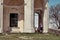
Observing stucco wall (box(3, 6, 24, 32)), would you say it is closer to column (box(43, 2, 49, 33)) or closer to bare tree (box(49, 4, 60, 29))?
column (box(43, 2, 49, 33))

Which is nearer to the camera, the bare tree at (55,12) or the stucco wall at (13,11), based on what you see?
the stucco wall at (13,11)

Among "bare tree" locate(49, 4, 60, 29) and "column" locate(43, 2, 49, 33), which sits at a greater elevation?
"bare tree" locate(49, 4, 60, 29)

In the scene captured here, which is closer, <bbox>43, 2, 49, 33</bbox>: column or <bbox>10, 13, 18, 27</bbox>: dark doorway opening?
<bbox>43, 2, 49, 33</bbox>: column

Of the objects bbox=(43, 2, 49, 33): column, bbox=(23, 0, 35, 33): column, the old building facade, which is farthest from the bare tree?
bbox=(23, 0, 35, 33): column

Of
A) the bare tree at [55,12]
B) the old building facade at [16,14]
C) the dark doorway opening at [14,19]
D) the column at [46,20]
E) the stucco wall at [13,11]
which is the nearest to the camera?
the column at [46,20]

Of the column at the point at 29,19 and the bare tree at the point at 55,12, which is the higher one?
the bare tree at the point at 55,12

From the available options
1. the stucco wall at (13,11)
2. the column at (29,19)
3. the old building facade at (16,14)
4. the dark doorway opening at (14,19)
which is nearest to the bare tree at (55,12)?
the old building facade at (16,14)

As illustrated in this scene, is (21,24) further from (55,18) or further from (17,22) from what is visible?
(55,18)

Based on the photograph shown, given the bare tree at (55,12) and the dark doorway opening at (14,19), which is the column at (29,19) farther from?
the bare tree at (55,12)

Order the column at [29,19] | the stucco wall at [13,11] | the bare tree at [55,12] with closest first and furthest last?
the column at [29,19] < the stucco wall at [13,11] < the bare tree at [55,12]

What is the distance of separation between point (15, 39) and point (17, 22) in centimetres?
1065

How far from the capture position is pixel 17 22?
25078 millimetres

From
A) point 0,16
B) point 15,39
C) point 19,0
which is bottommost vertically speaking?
point 15,39

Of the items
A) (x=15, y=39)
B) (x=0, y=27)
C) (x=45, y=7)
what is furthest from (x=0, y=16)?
(x=15, y=39)
